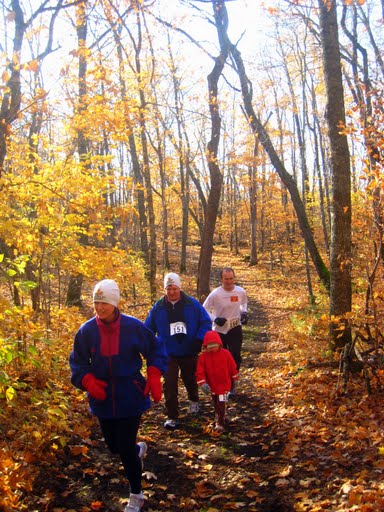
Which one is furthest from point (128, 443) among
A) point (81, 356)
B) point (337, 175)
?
point (337, 175)

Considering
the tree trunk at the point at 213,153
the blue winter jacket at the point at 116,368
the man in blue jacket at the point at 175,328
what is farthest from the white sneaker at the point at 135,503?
the tree trunk at the point at 213,153

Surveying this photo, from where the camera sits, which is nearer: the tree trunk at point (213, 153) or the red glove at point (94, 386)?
the red glove at point (94, 386)

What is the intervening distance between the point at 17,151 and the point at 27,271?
2.52 meters

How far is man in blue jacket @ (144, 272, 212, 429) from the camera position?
5.96 metres

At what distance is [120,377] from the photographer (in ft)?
12.8

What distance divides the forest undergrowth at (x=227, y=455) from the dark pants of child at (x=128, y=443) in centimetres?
40

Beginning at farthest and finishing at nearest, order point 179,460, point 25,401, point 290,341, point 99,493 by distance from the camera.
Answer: point 290,341
point 25,401
point 179,460
point 99,493

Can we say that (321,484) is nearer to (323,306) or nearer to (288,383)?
(288,383)

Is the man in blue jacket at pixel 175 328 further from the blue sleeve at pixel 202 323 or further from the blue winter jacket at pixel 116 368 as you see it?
the blue winter jacket at pixel 116 368

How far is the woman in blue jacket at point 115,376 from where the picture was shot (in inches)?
151

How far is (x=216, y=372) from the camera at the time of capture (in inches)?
224

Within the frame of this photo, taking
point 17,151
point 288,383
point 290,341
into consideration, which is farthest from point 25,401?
point 290,341

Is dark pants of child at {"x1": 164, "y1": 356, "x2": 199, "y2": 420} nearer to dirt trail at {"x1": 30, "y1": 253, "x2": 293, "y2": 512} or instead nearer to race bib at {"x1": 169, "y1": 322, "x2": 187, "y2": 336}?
dirt trail at {"x1": 30, "y1": 253, "x2": 293, "y2": 512}

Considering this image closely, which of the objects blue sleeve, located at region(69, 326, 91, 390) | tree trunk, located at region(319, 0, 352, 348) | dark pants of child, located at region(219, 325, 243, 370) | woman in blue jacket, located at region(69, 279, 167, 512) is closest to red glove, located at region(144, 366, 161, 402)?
woman in blue jacket, located at region(69, 279, 167, 512)
